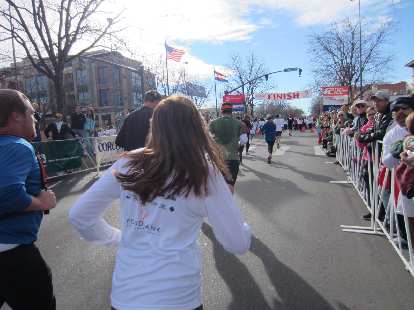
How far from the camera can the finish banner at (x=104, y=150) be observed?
1295cm

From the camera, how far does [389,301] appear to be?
3623mm

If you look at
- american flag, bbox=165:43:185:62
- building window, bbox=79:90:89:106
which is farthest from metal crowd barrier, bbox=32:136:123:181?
building window, bbox=79:90:89:106

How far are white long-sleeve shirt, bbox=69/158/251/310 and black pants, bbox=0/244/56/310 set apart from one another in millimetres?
595

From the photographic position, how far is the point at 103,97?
75125mm

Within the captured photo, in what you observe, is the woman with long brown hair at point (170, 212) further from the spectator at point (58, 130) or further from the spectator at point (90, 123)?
the spectator at point (90, 123)

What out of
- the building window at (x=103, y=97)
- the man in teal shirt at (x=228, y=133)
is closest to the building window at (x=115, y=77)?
the building window at (x=103, y=97)

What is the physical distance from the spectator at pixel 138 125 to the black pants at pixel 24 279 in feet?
11.3

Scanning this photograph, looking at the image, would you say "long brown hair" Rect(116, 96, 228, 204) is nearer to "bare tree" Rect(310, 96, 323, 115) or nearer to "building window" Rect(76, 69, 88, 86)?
"bare tree" Rect(310, 96, 323, 115)

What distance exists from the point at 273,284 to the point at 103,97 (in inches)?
2944

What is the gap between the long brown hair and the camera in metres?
1.71

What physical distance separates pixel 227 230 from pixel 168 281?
0.32 m

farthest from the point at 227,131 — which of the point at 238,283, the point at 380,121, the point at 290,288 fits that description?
the point at 290,288

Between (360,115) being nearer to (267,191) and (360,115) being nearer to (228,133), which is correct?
(267,191)

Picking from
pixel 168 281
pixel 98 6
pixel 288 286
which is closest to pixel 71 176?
pixel 288 286
